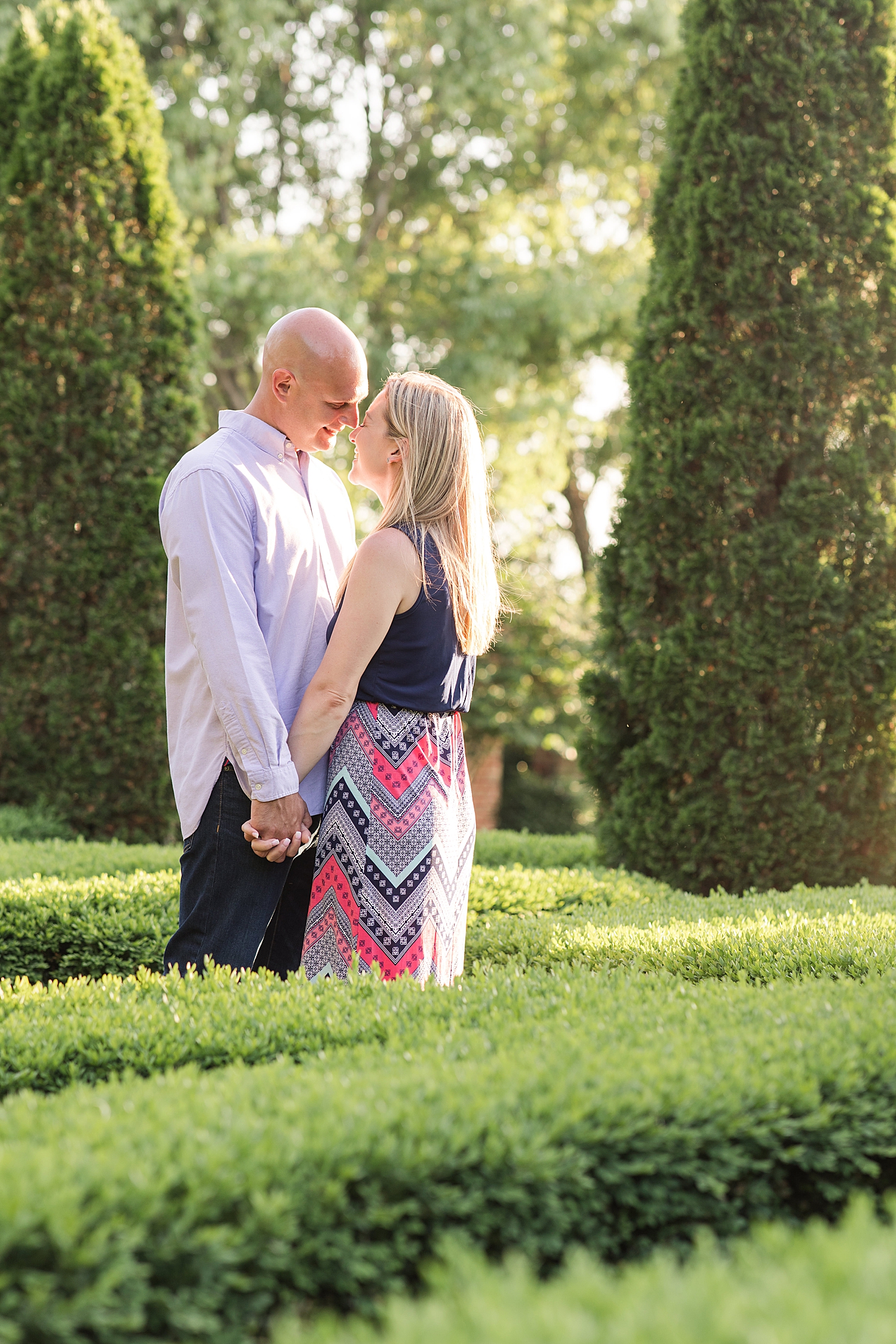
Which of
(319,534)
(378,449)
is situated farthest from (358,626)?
(319,534)

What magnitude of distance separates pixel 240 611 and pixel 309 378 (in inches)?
35.6

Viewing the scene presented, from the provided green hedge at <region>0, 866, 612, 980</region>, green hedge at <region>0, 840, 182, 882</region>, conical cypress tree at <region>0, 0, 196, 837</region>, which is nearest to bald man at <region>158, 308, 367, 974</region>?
green hedge at <region>0, 866, 612, 980</region>

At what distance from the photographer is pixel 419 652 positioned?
3.24 meters

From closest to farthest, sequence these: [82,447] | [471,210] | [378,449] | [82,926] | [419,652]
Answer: [419,652] → [378,449] → [82,926] → [82,447] → [471,210]

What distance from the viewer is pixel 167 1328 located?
161cm

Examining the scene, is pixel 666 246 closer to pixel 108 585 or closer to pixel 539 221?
pixel 108 585

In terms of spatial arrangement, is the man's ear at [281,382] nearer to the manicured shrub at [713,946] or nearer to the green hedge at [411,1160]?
the manicured shrub at [713,946]

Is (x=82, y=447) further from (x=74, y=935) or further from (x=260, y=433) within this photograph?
(x=260, y=433)

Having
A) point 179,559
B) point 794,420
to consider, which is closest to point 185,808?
point 179,559

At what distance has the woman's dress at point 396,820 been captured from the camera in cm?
318

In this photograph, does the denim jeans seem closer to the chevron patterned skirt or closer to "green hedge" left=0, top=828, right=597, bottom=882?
the chevron patterned skirt

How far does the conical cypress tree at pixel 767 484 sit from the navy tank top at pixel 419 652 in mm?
3034

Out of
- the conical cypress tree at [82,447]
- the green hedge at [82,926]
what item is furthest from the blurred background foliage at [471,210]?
the green hedge at [82,926]

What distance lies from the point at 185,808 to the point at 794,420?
171 inches
